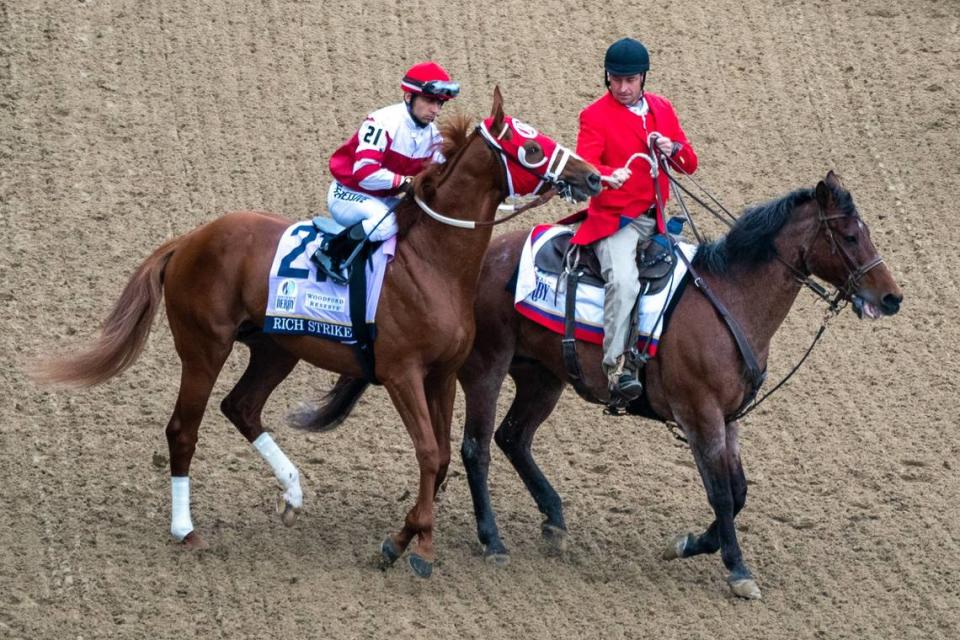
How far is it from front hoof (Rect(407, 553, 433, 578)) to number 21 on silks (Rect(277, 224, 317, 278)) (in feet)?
5.44

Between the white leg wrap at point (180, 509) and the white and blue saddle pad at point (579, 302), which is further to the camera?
the white leg wrap at point (180, 509)

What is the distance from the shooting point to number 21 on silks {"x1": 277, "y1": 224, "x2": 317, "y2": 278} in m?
8.33

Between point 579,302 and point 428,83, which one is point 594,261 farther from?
point 428,83

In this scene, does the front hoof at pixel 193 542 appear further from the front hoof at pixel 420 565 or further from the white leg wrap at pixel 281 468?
the front hoof at pixel 420 565

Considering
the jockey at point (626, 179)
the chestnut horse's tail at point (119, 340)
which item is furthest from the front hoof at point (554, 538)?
the chestnut horse's tail at point (119, 340)

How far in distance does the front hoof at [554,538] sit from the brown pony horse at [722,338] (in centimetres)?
36

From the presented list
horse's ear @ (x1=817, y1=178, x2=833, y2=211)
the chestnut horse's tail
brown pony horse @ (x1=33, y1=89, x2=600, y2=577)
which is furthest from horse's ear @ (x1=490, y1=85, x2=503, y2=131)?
the chestnut horse's tail

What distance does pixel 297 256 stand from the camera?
838 cm

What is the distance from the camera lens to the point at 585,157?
8.41 m

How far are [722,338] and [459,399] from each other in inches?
120

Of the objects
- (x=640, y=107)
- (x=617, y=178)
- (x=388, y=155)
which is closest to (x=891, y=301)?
(x=617, y=178)

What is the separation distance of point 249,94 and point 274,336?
570cm

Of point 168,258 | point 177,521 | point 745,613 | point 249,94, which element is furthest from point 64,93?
point 745,613

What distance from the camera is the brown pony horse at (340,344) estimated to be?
8.10 meters
